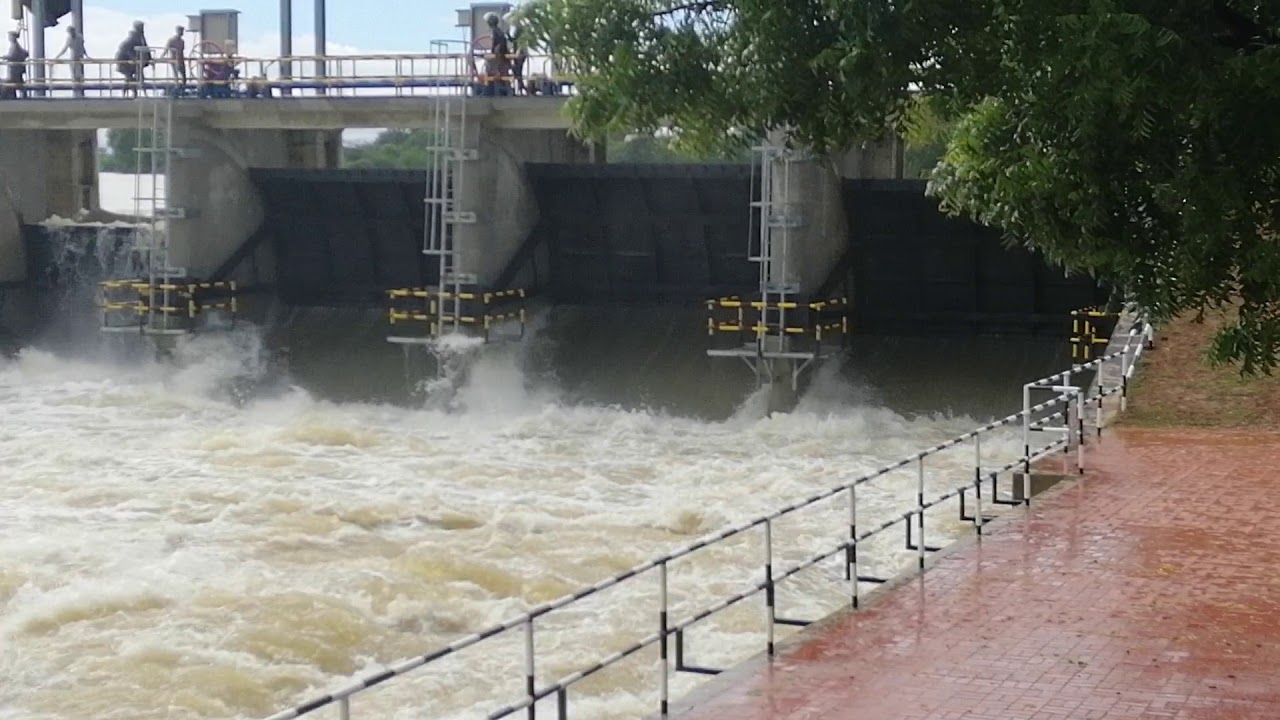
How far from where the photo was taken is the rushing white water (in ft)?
42.6

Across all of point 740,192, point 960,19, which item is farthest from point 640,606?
point 740,192

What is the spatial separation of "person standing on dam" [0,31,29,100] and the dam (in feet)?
A: 2.36

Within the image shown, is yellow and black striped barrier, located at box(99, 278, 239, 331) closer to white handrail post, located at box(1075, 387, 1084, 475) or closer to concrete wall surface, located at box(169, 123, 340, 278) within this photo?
concrete wall surface, located at box(169, 123, 340, 278)

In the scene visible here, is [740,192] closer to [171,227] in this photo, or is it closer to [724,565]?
[171,227]

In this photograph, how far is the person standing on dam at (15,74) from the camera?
33.5 m

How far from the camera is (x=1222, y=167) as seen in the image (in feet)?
27.8

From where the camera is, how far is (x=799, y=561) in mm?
16234

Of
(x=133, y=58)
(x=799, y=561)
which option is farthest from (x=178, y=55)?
(x=799, y=561)

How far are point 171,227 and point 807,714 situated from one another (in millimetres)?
22624

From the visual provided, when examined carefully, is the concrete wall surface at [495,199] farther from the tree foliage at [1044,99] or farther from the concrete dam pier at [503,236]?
the tree foliage at [1044,99]

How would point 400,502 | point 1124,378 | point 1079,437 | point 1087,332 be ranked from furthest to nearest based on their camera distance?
point 1087,332 < point 1124,378 < point 400,502 < point 1079,437

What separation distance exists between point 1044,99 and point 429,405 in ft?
64.3

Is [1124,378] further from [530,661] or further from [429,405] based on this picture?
[530,661]

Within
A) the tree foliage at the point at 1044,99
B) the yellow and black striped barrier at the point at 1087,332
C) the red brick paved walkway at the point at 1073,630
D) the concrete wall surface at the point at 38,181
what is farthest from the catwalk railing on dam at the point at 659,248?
the tree foliage at the point at 1044,99
